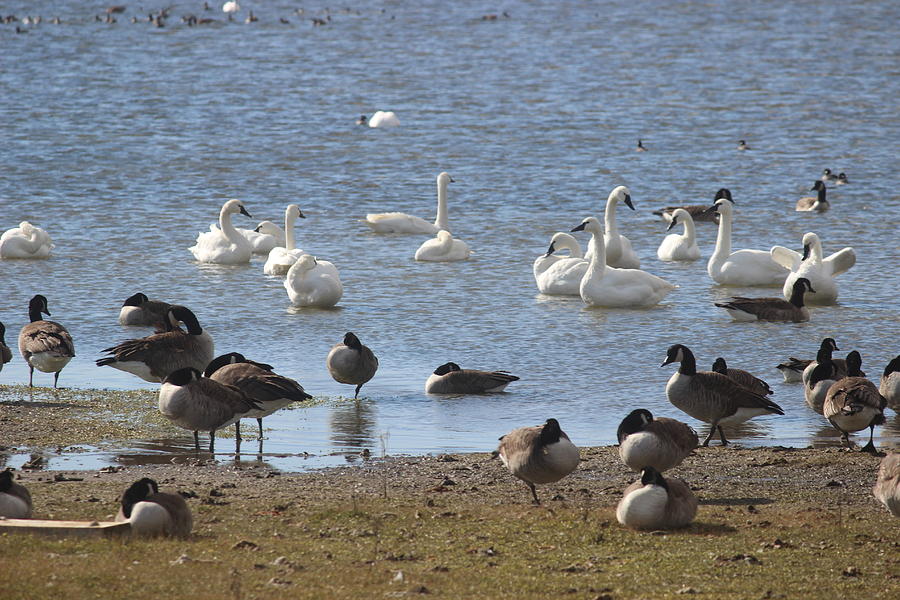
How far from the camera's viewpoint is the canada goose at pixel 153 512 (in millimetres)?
8000

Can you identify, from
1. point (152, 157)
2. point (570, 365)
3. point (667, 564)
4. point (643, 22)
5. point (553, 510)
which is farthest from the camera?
point (643, 22)

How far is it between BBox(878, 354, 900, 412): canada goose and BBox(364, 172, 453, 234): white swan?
12922 mm

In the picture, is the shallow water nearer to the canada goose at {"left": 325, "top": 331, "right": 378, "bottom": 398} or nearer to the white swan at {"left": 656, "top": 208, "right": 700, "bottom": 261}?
the canada goose at {"left": 325, "top": 331, "right": 378, "bottom": 398}

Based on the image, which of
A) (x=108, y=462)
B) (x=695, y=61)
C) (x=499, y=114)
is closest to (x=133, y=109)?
(x=499, y=114)

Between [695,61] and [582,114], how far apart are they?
12.2 m

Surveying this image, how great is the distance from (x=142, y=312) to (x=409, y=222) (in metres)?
8.61

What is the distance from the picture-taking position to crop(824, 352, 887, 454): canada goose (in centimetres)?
1120

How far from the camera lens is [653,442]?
31.6ft

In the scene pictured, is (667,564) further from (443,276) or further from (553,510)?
(443,276)

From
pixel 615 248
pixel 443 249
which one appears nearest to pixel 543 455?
pixel 615 248

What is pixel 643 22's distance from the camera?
201 ft

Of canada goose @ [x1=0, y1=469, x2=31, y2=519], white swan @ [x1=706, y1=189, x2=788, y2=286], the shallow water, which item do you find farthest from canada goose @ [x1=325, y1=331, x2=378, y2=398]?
white swan @ [x1=706, y1=189, x2=788, y2=286]

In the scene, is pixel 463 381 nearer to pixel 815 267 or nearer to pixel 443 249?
pixel 815 267

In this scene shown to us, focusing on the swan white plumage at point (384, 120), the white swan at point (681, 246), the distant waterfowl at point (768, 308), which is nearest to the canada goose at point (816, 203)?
the white swan at point (681, 246)
